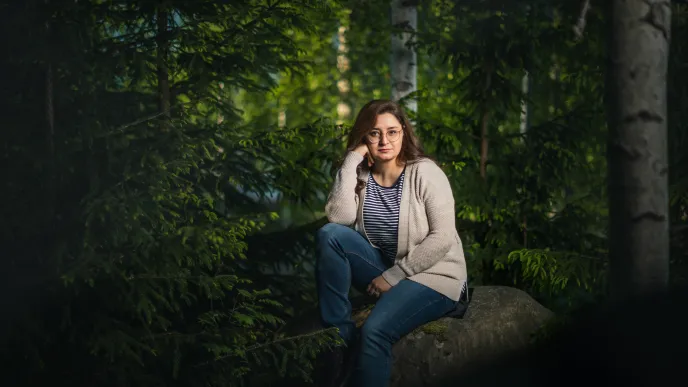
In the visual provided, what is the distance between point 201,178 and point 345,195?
4.23ft

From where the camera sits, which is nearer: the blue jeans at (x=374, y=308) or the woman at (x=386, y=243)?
the blue jeans at (x=374, y=308)

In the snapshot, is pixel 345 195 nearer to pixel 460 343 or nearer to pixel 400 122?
pixel 400 122

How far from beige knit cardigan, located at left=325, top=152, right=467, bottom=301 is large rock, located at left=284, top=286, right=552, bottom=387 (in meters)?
0.28

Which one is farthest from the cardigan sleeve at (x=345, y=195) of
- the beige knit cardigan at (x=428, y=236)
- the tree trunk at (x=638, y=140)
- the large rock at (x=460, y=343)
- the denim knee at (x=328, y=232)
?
the tree trunk at (x=638, y=140)

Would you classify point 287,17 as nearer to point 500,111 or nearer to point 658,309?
point 500,111

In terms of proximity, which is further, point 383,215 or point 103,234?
point 383,215

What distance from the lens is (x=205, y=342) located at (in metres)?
5.26

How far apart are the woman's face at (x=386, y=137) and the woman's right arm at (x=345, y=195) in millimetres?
171

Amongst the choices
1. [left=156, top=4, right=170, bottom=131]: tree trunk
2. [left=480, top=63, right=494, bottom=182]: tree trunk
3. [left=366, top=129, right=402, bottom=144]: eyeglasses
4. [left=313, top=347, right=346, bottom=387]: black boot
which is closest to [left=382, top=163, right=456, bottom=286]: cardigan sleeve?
[left=366, top=129, right=402, bottom=144]: eyeglasses

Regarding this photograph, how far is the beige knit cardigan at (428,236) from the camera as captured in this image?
5.34 meters

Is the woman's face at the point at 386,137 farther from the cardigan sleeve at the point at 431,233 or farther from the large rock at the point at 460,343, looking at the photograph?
the large rock at the point at 460,343

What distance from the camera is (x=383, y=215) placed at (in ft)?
18.4

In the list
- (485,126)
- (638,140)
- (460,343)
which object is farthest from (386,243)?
(485,126)

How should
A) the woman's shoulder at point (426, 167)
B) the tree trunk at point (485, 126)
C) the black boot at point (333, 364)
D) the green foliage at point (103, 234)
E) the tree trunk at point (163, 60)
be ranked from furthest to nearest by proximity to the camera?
the tree trunk at point (485, 126) < the tree trunk at point (163, 60) < the woman's shoulder at point (426, 167) < the black boot at point (333, 364) < the green foliage at point (103, 234)
